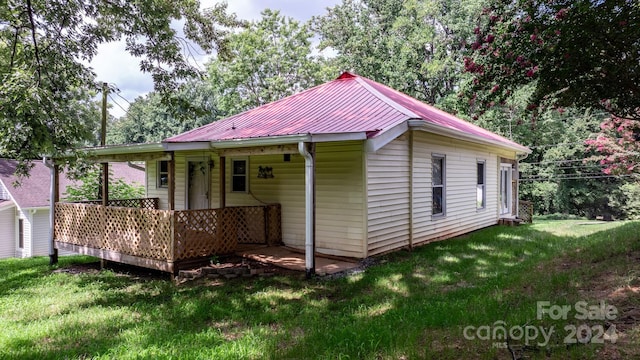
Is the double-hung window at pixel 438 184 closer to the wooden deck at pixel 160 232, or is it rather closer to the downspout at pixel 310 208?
the wooden deck at pixel 160 232

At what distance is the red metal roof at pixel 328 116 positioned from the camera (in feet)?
24.7

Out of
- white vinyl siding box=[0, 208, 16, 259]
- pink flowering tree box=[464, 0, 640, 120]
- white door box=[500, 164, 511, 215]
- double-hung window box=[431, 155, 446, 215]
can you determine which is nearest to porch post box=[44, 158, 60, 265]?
double-hung window box=[431, 155, 446, 215]

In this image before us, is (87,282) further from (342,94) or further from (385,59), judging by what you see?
(385,59)

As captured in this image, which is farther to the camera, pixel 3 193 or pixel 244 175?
pixel 3 193

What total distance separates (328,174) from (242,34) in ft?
66.0

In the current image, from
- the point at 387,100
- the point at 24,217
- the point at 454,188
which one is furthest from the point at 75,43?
the point at 24,217

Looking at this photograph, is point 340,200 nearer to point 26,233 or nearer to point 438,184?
point 438,184

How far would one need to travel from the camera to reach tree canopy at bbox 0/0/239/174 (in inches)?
229

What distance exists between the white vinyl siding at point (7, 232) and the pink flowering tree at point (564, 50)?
70.5ft

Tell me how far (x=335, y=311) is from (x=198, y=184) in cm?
677

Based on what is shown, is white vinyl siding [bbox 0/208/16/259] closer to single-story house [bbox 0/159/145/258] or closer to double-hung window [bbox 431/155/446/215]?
single-story house [bbox 0/159/145/258]

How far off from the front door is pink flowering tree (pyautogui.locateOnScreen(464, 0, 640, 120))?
6.91 meters

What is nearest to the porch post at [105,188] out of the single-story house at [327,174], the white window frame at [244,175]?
the single-story house at [327,174]

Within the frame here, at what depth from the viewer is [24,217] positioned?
715 inches
